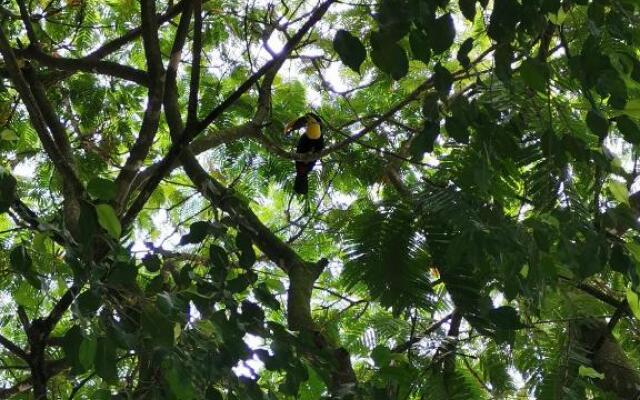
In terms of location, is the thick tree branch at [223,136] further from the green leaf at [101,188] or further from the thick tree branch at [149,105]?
the green leaf at [101,188]

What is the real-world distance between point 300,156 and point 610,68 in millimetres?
2240

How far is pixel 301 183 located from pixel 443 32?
138 inches

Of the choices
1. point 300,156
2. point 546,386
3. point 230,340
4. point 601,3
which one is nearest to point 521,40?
point 601,3

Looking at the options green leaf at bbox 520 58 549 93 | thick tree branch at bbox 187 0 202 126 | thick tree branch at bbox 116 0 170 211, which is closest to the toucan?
thick tree branch at bbox 116 0 170 211

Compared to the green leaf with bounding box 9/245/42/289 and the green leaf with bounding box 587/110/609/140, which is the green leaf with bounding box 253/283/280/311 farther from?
A: the green leaf with bounding box 587/110/609/140

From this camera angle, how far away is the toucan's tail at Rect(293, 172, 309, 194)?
4855mm

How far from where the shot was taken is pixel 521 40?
5.25 ft

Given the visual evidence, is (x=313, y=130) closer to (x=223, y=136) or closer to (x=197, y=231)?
(x=223, y=136)

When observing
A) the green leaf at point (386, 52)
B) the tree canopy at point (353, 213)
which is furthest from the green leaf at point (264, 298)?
the green leaf at point (386, 52)

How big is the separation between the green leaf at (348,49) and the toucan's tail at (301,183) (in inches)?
136

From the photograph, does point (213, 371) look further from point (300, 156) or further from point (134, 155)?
point (300, 156)

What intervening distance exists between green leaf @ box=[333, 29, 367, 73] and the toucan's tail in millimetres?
3459

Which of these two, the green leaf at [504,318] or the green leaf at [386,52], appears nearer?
the green leaf at [386,52]

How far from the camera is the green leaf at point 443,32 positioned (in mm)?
1361
